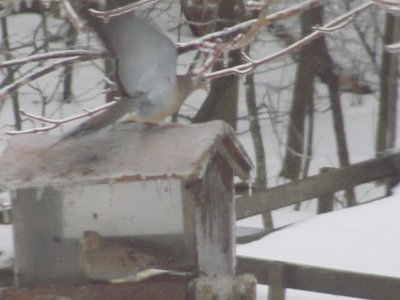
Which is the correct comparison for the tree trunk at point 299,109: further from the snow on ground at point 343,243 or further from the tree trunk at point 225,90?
the snow on ground at point 343,243

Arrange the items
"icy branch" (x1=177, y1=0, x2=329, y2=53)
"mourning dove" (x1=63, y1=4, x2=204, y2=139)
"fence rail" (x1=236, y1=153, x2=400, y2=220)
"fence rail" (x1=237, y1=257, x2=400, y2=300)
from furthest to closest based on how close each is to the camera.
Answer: "fence rail" (x1=236, y1=153, x2=400, y2=220) < "fence rail" (x1=237, y1=257, x2=400, y2=300) < "icy branch" (x1=177, y1=0, x2=329, y2=53) < "mourning dove" (x1=63, y1=4, x2=204, y2=139)

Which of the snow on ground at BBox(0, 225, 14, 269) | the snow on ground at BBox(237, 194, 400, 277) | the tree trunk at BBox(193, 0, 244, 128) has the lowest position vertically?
the snow on ground at BBox(237, 194, 400, 277)

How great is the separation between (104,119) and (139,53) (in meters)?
0.19

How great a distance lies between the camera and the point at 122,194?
283 centimetres

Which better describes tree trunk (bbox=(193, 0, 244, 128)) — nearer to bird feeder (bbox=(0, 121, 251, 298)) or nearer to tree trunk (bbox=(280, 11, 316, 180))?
tree trunk (bbox=(280, 11, 316, 180))

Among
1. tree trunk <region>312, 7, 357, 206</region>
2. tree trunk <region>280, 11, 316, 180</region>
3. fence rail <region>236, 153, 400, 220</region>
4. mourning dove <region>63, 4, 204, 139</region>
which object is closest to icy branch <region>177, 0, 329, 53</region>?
mourning dove <region>63, 4, 204, 139</region>

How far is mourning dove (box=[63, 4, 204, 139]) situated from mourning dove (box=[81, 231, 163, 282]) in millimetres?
329

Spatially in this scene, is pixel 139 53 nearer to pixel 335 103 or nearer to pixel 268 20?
pixel 268 20

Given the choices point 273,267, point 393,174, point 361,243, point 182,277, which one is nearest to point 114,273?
point 182,277

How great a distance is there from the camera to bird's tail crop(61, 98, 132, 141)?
98.2 inches

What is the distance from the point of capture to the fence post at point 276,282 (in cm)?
427

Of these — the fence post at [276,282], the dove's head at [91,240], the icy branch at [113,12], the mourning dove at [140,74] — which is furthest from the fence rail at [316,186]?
the mourning dove at [140,74]

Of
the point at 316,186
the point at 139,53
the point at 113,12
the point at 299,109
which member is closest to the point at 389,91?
the point at 299,109

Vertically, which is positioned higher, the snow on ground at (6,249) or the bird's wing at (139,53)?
the bird's wing at (139,53)
